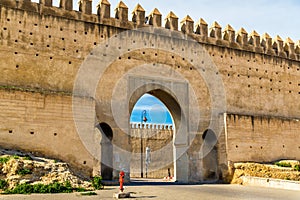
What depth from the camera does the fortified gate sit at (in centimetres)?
1207

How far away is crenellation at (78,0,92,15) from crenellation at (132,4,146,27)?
1918 millimetres

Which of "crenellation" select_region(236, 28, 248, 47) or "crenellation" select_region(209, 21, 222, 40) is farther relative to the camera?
"crenellation" select_region(236, 28, 248, 47)

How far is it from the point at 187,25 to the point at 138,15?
95.0 inches

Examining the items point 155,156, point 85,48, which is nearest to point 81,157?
point 85,48

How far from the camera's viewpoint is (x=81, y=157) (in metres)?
12.2

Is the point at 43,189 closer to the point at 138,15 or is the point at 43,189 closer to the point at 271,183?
the point at 271,183

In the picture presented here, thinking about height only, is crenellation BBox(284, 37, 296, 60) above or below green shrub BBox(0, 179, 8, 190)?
above

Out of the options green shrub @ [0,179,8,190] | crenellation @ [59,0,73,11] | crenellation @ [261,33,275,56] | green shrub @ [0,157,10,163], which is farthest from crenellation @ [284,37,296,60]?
green shrub @ [0,179,8,190]

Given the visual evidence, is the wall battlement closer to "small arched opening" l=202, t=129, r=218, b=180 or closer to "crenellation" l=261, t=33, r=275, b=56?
"crenellation" l=261, t=33, r=275, b=56

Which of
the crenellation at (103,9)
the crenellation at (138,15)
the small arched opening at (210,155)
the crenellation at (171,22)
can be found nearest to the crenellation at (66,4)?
the crenellation at (103,9)

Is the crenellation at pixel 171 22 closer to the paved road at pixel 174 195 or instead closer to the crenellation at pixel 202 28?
the crenellation at pixel 202 28

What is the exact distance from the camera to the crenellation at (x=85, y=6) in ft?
47.1

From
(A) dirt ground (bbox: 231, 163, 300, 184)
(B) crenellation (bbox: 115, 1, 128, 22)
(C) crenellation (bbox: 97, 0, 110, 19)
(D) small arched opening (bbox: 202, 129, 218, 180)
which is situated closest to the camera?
(A) dirt ground (bbox: 231, 163, 300, 184)

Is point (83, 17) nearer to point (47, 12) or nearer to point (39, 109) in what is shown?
point (47, 12)
